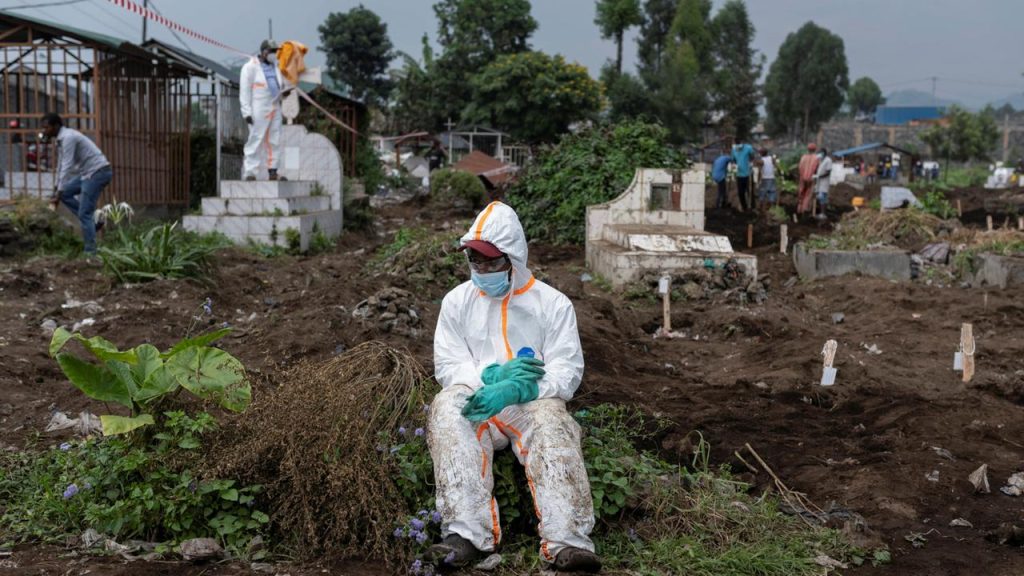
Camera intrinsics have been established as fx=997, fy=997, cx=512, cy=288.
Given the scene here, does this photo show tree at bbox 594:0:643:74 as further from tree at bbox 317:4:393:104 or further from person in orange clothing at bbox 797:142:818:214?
person in orange clothing at bbox 797:142:818:214

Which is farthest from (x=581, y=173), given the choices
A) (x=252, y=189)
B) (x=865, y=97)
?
(x=865, y=97)

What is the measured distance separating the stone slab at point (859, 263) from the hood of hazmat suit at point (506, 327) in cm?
966

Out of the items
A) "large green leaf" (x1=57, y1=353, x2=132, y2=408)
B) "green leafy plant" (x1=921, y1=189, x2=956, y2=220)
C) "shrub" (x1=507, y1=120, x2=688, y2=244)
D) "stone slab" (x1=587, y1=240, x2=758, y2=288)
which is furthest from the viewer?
"green leafy plant" (x1=921, y1=189, x2=956, y2=220)

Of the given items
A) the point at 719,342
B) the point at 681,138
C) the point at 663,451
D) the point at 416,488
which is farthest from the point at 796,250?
the point at 681,138

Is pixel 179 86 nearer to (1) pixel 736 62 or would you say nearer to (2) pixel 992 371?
(2) pixel 992 371

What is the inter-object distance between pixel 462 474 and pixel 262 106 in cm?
1077

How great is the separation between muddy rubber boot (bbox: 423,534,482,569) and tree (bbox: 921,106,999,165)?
52.5 metres

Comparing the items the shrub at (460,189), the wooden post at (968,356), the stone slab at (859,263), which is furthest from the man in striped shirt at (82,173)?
the shrub at (460,189)

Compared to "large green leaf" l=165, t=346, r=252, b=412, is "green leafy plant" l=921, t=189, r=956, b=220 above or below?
Result: above

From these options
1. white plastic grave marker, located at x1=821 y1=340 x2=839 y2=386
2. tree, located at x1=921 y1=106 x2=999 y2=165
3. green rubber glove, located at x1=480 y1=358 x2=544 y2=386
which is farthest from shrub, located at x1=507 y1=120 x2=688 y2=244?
tree, located at x1=921 y1=106 x2=999 y2=165

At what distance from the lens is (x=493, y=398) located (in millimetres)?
4035

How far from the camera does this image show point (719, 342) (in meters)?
9.44

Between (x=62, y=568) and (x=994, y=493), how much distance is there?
14.2 ft

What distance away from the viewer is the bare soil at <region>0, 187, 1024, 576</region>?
4.82m
